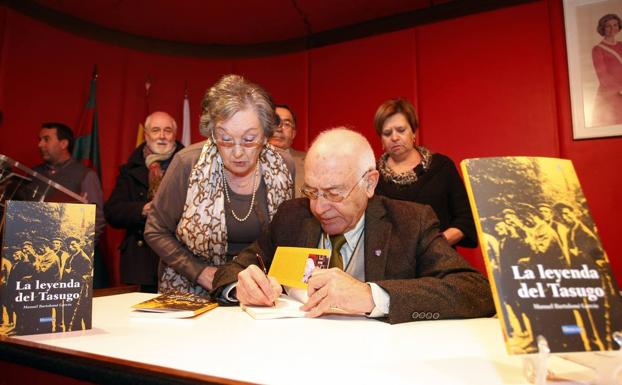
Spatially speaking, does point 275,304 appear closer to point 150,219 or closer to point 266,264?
→ point 266,264

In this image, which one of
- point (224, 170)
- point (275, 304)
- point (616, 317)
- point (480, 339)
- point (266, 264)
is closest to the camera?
point (616, 317)

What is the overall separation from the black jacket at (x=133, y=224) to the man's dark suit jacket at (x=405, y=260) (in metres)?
1.31

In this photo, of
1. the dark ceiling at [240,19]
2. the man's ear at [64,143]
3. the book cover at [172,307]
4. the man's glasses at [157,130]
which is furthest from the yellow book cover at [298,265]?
the dark ceiling at [240,19]

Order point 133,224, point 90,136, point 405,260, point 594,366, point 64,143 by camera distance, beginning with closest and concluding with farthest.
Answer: point 594,366 → point 405,260 → point 133,224 → point 64,143 → point 90,136

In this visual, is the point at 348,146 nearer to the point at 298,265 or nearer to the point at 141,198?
the point at 298,265

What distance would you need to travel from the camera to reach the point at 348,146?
1.61m

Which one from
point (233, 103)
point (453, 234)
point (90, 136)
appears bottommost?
point (453, 234)

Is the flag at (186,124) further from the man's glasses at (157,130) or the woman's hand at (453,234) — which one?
the woman's hand at (453,234)

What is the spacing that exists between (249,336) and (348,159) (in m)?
0.78

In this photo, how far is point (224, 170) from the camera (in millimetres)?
2137

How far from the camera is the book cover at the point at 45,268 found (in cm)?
102

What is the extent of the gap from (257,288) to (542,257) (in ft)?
2.85

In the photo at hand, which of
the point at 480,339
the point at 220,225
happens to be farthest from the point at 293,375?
the point at 220,225

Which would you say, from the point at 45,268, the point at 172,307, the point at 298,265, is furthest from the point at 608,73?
the point at 45,268
